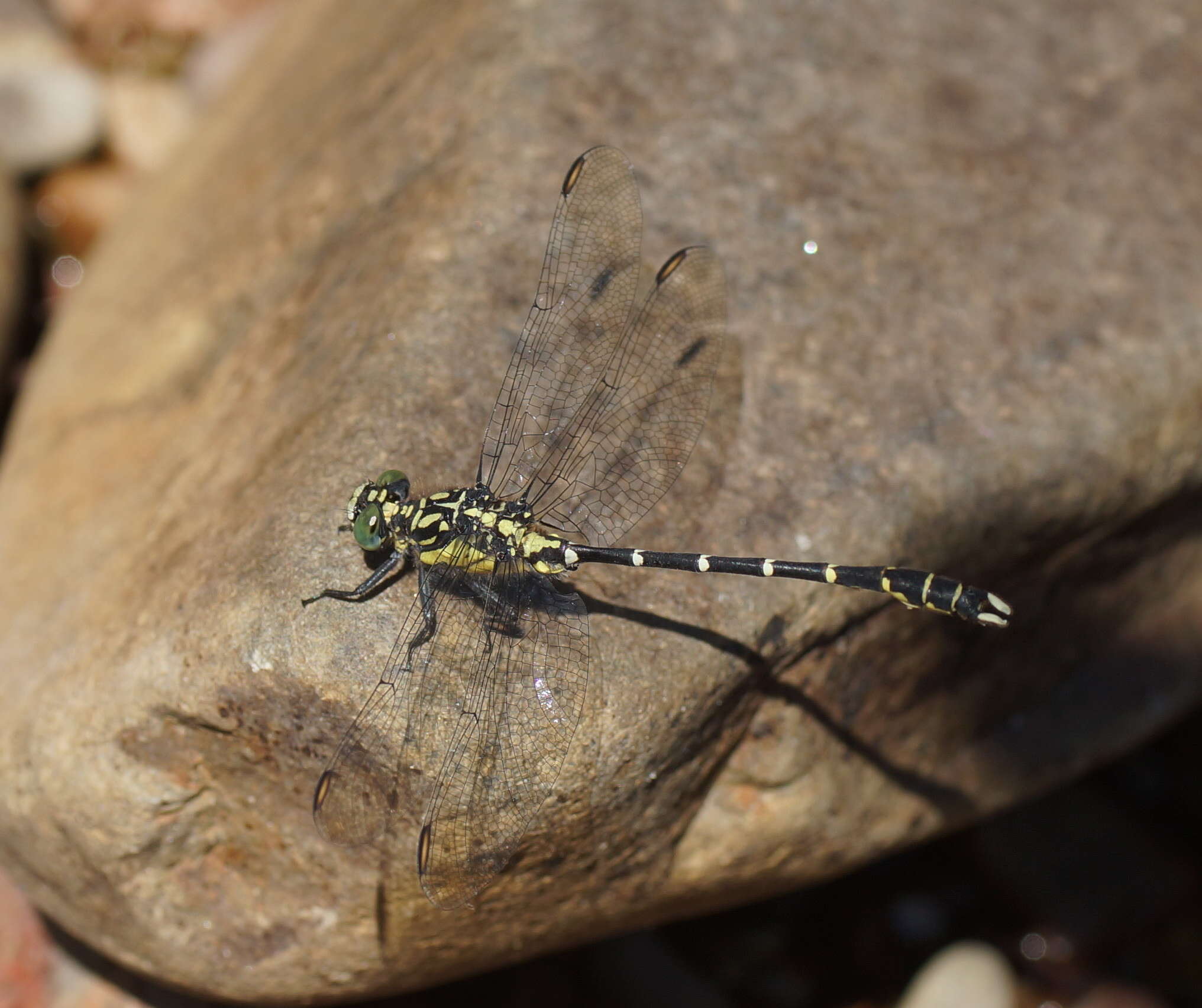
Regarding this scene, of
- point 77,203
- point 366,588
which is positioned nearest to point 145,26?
point 77,203

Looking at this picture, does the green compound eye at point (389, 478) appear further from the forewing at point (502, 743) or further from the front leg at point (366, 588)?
the forewing at point (502, 743)

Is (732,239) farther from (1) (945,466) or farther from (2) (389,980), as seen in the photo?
(2) (389,980)

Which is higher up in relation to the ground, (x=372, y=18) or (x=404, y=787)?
(x=372, y=18)

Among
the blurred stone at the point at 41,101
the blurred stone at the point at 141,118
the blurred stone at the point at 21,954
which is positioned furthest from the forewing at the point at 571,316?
the blurred stone at the point at 41,101

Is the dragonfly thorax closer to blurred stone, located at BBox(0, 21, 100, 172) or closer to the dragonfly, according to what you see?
the dragonfly

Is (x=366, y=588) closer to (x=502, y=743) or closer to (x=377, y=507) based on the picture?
(x=377, y=507)

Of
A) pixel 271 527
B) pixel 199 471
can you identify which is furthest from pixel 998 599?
pixel 199 471
